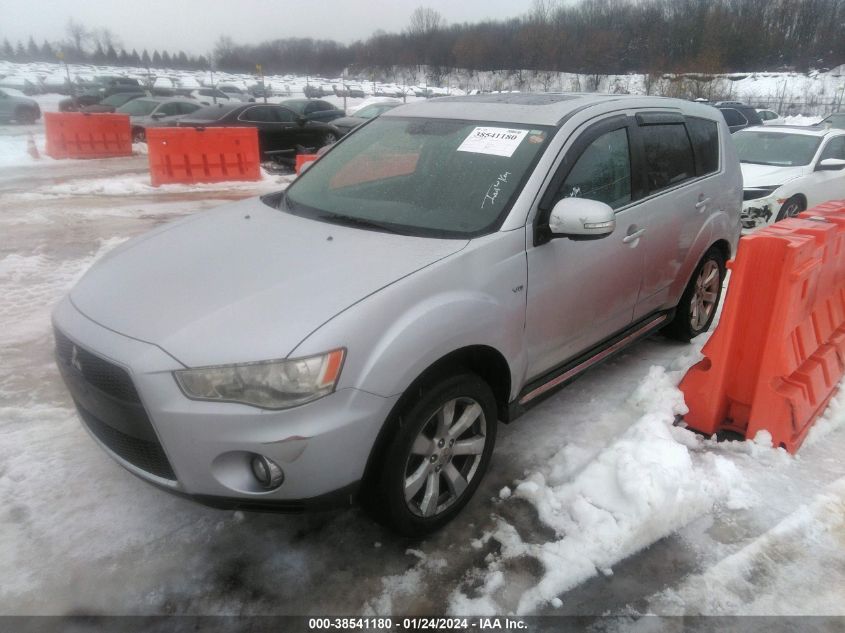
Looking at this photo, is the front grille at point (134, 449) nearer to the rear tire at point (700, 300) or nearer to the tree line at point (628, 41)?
the rear tire at point (700, 300)

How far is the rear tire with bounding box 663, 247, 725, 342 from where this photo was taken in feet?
14.9

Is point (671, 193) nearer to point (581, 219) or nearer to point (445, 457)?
point (581, 219)

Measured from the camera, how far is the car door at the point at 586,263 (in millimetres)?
2988

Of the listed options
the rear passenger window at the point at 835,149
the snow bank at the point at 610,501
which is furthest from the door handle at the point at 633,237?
the rear passenger window at the point at 835,149

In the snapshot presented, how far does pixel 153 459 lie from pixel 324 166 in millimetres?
2160

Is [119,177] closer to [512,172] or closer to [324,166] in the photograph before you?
Answer: [324,166]

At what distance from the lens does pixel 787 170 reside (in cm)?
823

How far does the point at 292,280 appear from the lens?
2.47 meters

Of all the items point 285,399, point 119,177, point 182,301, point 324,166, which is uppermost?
point 324,166

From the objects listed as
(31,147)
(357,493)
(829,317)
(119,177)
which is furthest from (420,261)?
(31,147)

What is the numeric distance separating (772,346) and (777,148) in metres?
7.09

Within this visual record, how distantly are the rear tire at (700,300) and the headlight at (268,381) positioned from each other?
329cm

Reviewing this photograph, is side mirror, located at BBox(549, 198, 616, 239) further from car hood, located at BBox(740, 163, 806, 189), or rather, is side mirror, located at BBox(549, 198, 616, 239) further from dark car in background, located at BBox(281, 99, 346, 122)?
dark car in background, located at BBox(281, 99, 346, 122)

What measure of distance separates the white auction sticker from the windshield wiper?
2.20 feet
